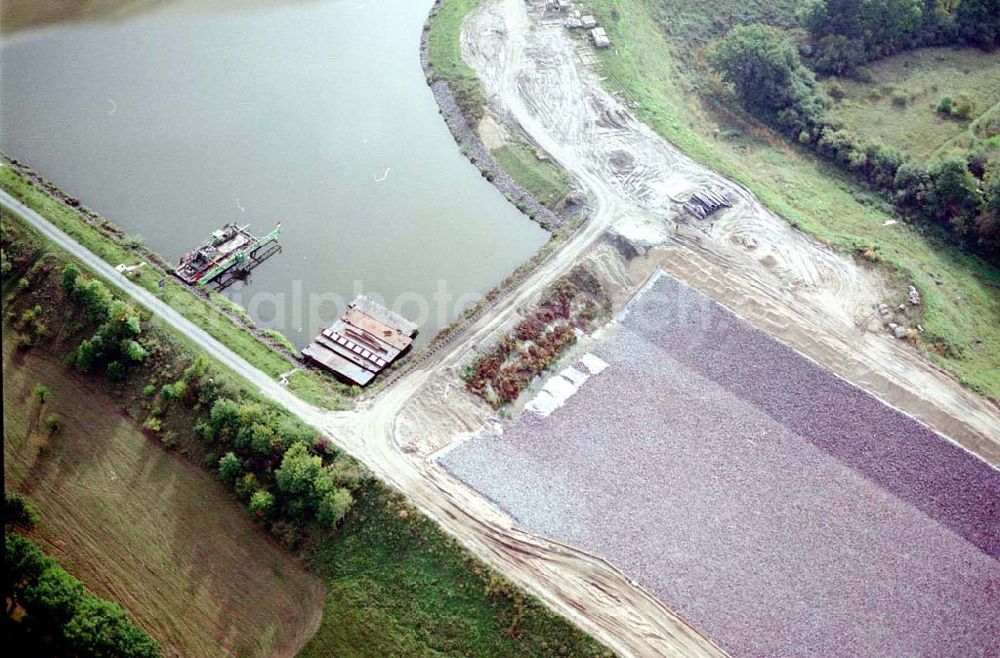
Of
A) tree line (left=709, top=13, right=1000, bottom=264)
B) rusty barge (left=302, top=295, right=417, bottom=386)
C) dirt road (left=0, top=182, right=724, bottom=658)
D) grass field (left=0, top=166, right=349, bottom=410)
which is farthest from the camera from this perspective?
tree line (left=709, top=13, right=1000, bottom=264)

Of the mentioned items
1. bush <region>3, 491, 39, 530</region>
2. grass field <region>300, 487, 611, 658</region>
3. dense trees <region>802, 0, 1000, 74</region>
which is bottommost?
grass field <region>300, 487, 611, 658</region>

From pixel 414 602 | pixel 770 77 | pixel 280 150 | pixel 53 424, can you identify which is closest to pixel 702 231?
pixel 770 77

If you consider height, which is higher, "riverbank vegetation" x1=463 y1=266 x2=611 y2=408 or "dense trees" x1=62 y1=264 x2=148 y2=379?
"dense trees" x1=62 y1=264 x2=148 y2=379

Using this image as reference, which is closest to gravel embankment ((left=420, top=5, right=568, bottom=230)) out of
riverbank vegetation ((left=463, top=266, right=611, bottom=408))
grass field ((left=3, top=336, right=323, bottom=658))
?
riverbank vegetation ((left=463, top=266, right=611, bottom=408))

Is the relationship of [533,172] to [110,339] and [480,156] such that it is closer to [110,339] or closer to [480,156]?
[480,156]

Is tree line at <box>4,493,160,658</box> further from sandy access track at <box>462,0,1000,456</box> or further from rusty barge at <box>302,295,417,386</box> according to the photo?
sandy access track at <box>462,0,1000,456</box>

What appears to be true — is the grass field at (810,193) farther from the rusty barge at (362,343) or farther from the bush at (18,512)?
the bush at (18,512)
